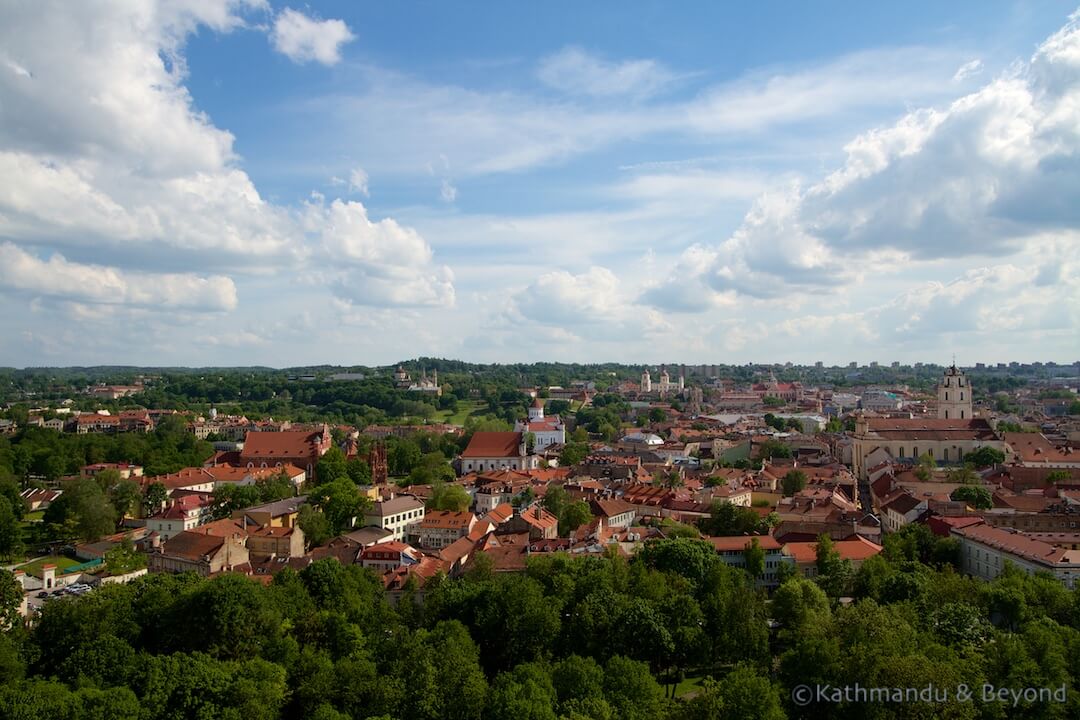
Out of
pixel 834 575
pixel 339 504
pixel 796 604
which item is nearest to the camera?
pixel 796 604

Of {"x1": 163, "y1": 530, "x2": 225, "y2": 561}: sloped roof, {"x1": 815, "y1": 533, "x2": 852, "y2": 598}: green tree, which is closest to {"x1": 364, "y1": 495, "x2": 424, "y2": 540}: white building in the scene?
{"x1": 163, "y1": 530, "x2": 225, "y2": 561}: sloped roof

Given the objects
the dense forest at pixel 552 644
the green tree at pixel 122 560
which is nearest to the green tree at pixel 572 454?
the green tree at pixel 122 560

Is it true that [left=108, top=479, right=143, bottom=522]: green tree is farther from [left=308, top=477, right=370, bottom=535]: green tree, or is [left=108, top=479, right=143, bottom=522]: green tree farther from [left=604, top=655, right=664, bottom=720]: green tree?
[left=604, top=655, right=664, bottom=720]: green tree

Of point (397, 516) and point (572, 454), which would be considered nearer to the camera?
point (397, 516)

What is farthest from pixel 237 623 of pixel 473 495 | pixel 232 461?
pixel 232 461

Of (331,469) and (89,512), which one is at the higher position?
(331,469)

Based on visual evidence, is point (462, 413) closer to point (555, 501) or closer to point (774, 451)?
point (774, 451)

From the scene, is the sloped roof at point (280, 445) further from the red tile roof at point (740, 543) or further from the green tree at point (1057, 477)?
the green tree at point (1057, 477)

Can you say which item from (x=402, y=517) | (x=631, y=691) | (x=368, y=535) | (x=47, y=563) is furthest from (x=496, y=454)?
(x=631, y=691)

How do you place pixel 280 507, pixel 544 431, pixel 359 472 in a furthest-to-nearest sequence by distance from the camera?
pixel 544 431, pixel 359 472, pixel 280 507
